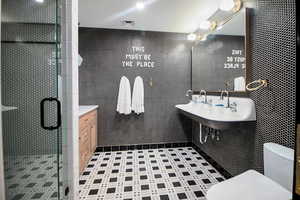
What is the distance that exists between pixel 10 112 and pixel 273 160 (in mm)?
1774

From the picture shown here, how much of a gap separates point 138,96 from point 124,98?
27cm

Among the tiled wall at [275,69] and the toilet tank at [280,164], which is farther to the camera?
the tiled wall at [275,69]

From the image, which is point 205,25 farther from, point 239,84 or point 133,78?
point 133,78

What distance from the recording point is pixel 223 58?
2105mm

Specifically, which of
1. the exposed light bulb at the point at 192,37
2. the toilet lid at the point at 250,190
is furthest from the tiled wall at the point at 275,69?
the exposed light bulb at the point at 192,37

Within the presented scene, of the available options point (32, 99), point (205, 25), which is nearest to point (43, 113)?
point (32, 99)

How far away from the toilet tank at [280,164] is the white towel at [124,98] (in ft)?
7.07

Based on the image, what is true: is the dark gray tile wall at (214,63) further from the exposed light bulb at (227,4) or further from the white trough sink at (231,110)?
the exposed light bulb at (227,4)

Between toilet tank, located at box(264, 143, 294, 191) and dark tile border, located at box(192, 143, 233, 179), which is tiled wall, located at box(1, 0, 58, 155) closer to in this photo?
toilet tank, located at box(264, 143, 294, 191)

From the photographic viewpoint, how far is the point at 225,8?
1.86 metres

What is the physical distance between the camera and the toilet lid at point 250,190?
2.91 ft

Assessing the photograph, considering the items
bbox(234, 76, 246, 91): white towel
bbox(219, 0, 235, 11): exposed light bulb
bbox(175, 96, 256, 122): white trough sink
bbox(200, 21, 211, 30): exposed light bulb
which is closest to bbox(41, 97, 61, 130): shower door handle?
bbox(175, 96, 256, 122): white trough sink

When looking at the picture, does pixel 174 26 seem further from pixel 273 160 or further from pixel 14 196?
pixel 14 196

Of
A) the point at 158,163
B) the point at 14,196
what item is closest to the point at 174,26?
the point at 158,163
